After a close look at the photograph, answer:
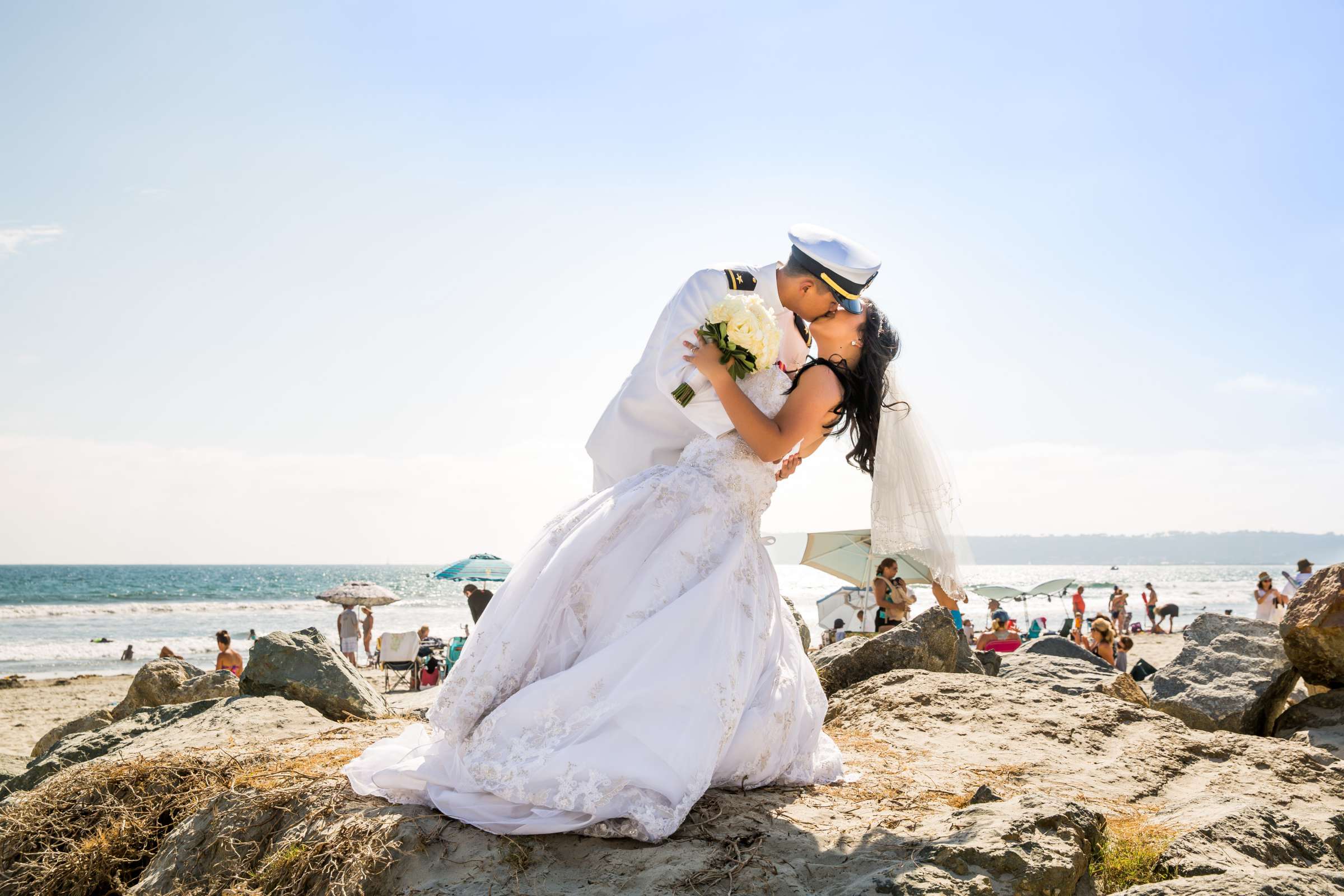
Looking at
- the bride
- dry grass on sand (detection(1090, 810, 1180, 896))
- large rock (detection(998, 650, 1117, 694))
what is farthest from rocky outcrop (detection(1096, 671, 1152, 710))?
the bride

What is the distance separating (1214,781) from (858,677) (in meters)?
2.46

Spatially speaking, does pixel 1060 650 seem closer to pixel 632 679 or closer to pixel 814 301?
pixel 814 301

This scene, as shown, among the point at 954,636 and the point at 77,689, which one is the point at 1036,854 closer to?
the point at 954,636

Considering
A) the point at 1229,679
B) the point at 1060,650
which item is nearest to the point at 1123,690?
the point at 1229,679

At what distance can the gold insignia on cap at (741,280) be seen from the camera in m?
3.49

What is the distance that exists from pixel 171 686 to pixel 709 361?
6.86 metres

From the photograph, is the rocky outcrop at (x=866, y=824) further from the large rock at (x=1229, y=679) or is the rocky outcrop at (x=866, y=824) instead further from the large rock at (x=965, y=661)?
the large rock at (x=965, y=661)

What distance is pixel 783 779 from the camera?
3.47m

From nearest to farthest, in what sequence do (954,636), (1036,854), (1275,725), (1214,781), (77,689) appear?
(1036,854) → (1214,781) → (1275,725) → (954,636) → (77,689)

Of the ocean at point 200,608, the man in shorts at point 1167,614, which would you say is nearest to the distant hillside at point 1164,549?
the ocean at point 200,608

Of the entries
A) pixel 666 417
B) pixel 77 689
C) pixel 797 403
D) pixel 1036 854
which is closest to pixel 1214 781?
pixel 1036 854

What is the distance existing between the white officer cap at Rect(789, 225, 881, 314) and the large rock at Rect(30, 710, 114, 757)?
6380 millimetres

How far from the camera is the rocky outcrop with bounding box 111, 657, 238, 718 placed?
728cm

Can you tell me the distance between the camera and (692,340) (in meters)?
3.42
